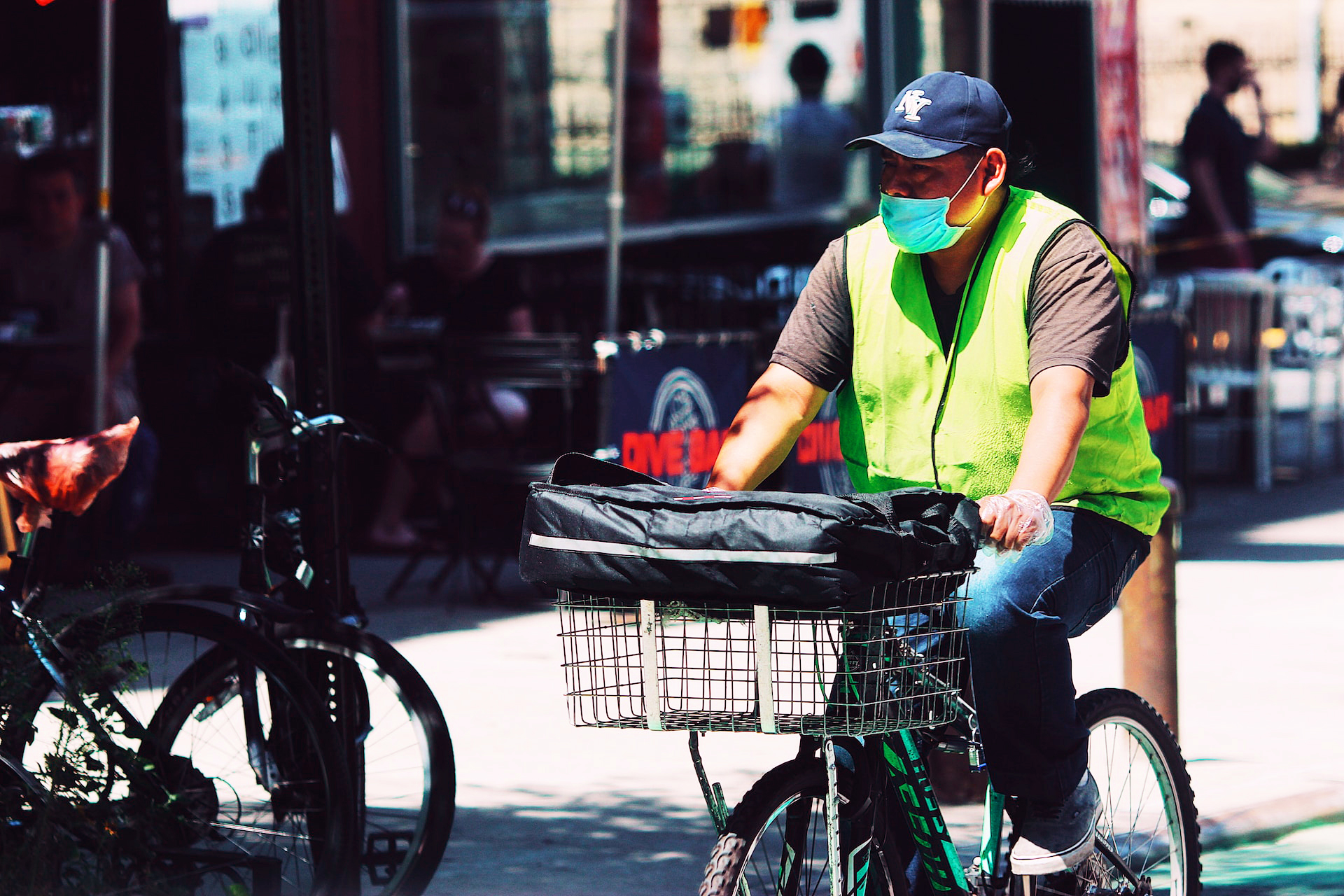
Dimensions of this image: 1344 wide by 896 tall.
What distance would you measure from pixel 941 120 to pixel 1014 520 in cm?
82

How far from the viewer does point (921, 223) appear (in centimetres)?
371

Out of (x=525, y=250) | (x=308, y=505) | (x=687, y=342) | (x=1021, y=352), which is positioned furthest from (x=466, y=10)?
(x=1021, y=352)

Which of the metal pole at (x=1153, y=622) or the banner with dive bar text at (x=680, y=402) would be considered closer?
the metal pole at (x=1153, y=622)

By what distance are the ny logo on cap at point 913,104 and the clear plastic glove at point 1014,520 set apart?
78cm

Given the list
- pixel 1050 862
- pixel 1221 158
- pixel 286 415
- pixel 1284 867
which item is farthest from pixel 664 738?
pixel 1221 158

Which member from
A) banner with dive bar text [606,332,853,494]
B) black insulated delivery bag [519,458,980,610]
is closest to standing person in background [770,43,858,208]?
banner with dive bar text [606,332,853,494]

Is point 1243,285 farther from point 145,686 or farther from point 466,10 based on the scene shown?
point 145,686

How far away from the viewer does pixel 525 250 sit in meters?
13.0

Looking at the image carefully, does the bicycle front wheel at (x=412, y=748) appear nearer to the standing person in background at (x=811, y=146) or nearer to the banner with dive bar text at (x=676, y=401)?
the banner with dive bar text at (x=676, y=401)

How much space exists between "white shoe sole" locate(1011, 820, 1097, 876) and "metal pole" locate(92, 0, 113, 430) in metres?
6.00

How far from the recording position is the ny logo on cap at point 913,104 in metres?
3.69

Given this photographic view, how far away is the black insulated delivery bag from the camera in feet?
10.1

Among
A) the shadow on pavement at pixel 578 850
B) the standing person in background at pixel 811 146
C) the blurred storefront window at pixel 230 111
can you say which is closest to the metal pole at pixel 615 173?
the blurred storefront window at pixel 230 111

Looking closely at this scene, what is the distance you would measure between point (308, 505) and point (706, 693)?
1.85 meters
